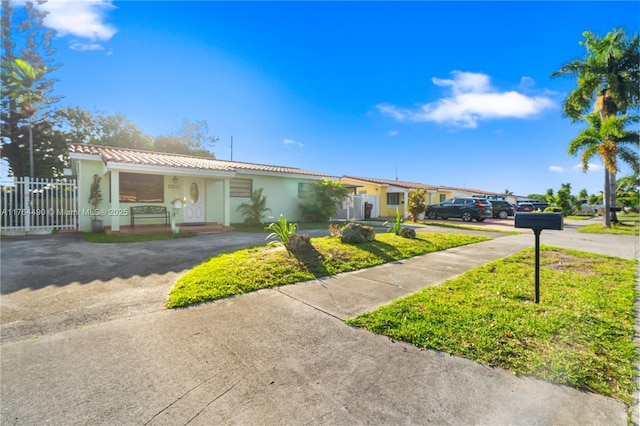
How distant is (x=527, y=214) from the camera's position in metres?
4.02

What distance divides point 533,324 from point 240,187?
13.7 metres

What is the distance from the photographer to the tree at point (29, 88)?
1905 cm

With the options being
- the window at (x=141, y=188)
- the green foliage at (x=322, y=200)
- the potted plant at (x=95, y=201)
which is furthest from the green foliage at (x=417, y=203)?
the potted plant at (x=95, y=201)

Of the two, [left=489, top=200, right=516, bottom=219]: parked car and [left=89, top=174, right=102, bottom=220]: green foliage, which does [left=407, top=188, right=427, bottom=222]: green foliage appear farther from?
[left=89, top=174, right=102, bottom=220]: green foliage

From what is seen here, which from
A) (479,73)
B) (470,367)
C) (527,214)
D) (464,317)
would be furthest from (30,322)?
(479,73)

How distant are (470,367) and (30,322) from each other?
4938 millimetres

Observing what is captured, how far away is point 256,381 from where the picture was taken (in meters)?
2.31

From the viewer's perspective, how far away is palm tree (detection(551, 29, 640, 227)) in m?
15.2

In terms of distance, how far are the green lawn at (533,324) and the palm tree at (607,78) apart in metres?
16.5

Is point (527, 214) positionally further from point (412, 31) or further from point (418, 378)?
point (412, 31)

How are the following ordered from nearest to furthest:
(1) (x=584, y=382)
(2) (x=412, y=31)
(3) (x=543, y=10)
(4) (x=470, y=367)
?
(1) (x=584, y=382), (4) (x=470, y=367), (3) (x=543, y=10), (2) (x=412, y=31)

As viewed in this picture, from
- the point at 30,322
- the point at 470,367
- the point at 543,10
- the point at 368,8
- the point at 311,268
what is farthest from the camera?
the point at 368,8

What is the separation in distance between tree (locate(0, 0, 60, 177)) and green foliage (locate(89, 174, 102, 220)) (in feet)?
42.5

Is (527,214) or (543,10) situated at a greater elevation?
(543,10)
